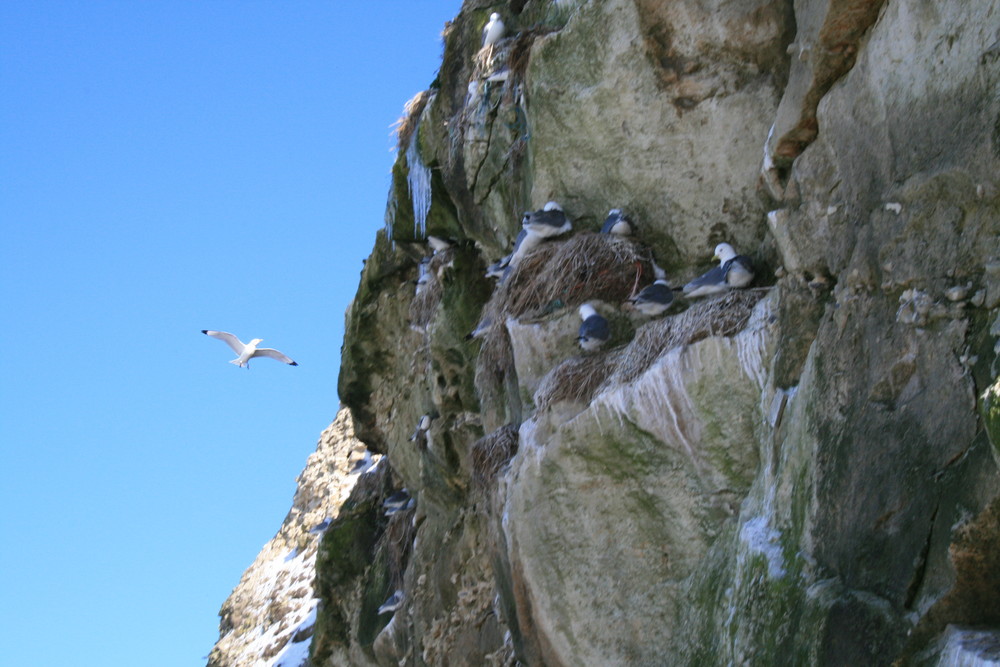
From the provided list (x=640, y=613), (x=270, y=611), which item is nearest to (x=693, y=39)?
(x=640, y=613)

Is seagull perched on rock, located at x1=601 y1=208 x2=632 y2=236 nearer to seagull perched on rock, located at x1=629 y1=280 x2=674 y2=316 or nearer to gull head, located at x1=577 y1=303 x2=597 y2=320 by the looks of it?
gull head, located at x1=577 y1=303 x2=597 y2=320

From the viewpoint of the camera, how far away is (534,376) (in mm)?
9266

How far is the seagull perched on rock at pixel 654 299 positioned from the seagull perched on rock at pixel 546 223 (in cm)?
126

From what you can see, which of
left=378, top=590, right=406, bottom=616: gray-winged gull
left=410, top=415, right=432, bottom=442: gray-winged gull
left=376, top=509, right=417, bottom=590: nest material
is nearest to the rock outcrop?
left=376, top=509, right=417, bottom=590: nest material

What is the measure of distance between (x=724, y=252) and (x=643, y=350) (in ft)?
3.56

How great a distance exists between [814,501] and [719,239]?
3408mm

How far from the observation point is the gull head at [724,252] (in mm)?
8484

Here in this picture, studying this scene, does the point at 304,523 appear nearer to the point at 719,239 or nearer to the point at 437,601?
the point at 437,601

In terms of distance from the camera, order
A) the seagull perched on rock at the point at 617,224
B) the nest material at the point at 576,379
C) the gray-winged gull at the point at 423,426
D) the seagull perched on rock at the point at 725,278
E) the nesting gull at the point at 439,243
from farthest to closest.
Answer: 1. the nesting gull at the point at 439,243
2. the gray-winged gull at the point at 423,426
3. the seagull perched on rock at the point at 617,224
4. the nest material at the point at 576,379
5. the seagull perched on rock at the point at 725,278

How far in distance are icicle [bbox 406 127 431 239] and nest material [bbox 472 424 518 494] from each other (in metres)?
3.70

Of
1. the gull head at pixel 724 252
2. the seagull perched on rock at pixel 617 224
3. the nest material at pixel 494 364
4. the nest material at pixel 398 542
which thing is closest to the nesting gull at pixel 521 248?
the nest material at pixel 494 364

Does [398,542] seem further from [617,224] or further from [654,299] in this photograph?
[654,299]

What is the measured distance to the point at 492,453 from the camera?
949 centimetres

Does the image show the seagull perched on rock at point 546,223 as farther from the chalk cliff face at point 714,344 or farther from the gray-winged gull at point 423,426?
the gray-winged gull at point 423,426
